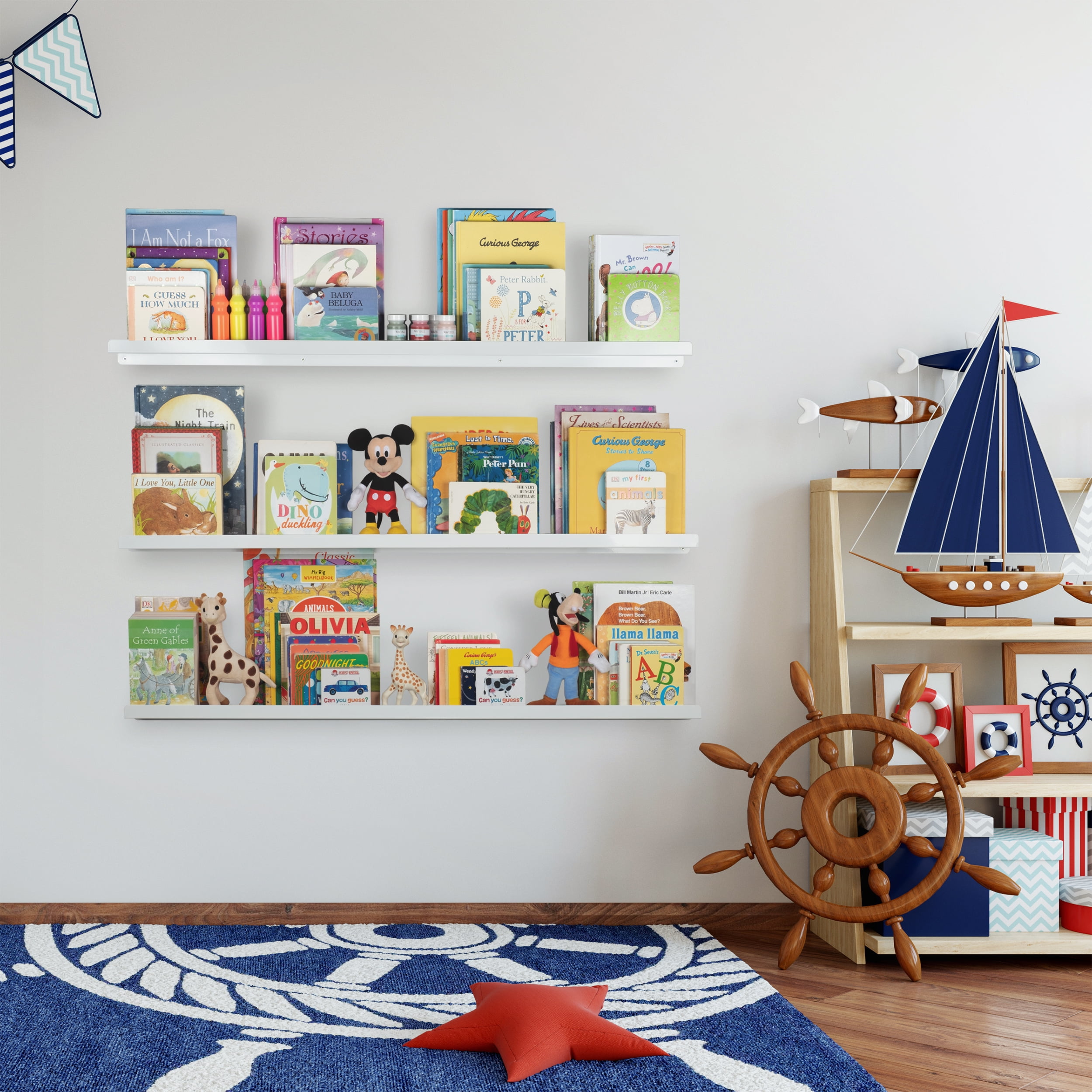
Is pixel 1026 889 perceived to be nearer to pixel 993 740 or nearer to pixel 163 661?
pixel 993 740

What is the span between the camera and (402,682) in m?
1.97

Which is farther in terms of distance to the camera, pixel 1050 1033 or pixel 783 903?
pixel 783 903

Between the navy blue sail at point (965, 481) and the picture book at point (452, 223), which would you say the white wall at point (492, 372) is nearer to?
the picture book at point (452, 223)

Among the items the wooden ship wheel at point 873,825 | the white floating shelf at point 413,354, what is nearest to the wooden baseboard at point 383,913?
the wooden ship wheel at point 873,825

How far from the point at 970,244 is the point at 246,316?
64.9 inches

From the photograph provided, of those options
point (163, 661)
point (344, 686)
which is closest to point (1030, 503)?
point (344, 686)

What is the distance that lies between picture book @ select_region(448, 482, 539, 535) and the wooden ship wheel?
2.00 feet

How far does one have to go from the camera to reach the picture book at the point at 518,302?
198cm

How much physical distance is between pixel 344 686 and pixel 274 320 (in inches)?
31.7

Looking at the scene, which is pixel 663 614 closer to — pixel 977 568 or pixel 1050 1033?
pixel 977 568

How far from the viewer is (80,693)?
6.66ft

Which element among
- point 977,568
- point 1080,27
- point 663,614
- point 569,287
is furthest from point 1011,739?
point 1080,27

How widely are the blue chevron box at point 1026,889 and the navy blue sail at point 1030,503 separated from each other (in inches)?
23.7

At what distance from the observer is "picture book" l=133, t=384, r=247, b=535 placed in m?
1.99
